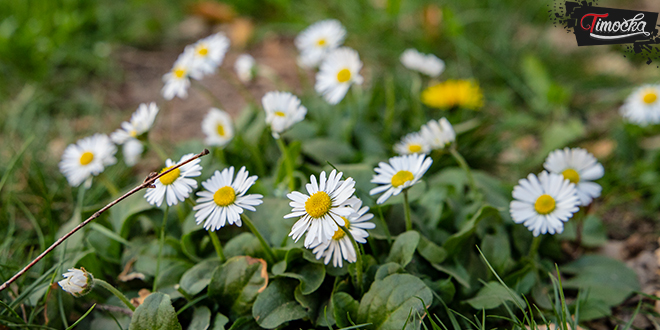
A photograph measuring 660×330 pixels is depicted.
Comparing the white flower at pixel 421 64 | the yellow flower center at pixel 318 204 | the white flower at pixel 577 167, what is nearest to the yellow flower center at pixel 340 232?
the yellow flower center at pixel 318 204

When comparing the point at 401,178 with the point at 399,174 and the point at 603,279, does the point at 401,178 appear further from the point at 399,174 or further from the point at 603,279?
the point at 603,279

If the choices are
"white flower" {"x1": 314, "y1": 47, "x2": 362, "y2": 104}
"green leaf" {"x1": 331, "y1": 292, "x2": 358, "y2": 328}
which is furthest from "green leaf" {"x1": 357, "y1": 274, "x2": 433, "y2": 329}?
"white flower" {"x1": 314, "y1": 47, "x2": 362, "y2": 104}

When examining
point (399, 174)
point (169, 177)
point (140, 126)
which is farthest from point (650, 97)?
point (140, 126)

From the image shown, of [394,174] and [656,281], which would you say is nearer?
[394,174]

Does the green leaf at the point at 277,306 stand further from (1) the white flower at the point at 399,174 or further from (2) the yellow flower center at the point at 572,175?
(2) the yellow flower center at the point at 572,175

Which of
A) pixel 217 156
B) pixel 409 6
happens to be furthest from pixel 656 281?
pixel 409 6

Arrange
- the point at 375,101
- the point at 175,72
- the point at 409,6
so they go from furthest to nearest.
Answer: the point at 409,6, the point at 375,101, the point at 175,72

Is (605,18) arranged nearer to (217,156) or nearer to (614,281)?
(614,281)
